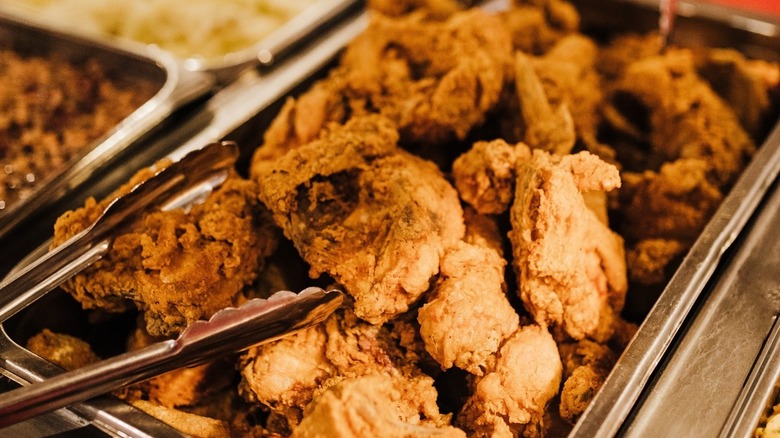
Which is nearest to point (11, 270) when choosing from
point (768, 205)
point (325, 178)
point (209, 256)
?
point (209, 256)

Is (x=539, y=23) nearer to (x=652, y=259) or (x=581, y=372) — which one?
(x=652, y=259)

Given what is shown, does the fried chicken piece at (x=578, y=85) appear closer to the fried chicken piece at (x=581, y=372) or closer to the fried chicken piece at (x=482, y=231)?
the fried chicken piece at (x=482, y=231)

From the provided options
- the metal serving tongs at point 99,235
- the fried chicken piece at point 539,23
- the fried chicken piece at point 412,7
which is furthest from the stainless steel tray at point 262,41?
the metal serving tongs at point 99,235

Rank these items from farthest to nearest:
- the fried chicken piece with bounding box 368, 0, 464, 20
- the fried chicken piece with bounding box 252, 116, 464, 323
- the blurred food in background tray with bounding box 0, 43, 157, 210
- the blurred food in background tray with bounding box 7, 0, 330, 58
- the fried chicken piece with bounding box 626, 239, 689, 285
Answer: the blurred food in background tray with bounding box 7, 0, 330, 58 < the fried chicken piece with bounding box 368, 0, 464, 20 < the blurred food in background tray with bounding box 0, 43, 157, 210 < the fried chicken piece with bounding box 626, 239, 689, 285 < the fried chicken piece with bounding box 252, 116, 464, 323

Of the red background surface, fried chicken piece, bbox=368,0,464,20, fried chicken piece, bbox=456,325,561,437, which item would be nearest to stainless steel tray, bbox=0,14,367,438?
fried chicken piece, bbox=368,0,464,20

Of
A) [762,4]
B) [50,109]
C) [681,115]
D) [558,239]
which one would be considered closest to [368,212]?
[558,239]

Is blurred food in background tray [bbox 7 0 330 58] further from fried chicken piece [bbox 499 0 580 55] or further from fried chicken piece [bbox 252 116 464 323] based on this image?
fried chicken piece [bbox 252 116 464 323]
